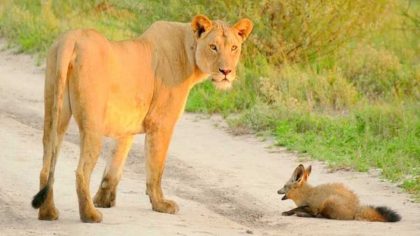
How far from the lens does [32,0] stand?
67.8ft

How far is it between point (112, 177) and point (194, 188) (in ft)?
4.18

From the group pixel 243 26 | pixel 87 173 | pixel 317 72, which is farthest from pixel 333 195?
pixel 317 72

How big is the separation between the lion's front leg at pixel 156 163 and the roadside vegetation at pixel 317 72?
2412mm

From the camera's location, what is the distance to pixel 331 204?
9.23 metres

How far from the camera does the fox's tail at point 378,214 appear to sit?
906 centimetres

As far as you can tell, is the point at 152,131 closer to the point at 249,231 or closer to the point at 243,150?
the point at 249,231

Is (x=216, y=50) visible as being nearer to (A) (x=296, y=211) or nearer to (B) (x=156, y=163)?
(B) (x=156, y=163)

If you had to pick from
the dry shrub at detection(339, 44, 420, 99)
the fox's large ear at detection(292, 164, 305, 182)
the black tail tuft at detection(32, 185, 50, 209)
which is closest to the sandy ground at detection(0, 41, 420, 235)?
the black tail tuft at detection(32, 185, 50, 209)

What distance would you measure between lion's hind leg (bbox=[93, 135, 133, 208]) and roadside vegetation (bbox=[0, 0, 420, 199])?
8.34ft

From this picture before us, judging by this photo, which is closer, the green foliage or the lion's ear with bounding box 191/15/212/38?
the lion's ear with bounding box 191/15/212/38

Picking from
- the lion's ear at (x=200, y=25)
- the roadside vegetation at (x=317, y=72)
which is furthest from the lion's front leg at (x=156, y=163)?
the roadside vegetation at (x=317, y=72)

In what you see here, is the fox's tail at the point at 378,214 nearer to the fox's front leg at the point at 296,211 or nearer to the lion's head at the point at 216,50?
the fox's front leg at the point at 296,211

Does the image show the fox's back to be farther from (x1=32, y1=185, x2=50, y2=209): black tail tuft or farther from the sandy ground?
(x1=32, y1=185, x2=50, y2=209): black tail tuft

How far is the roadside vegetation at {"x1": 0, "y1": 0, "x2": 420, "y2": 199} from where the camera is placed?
12227 millimetres
